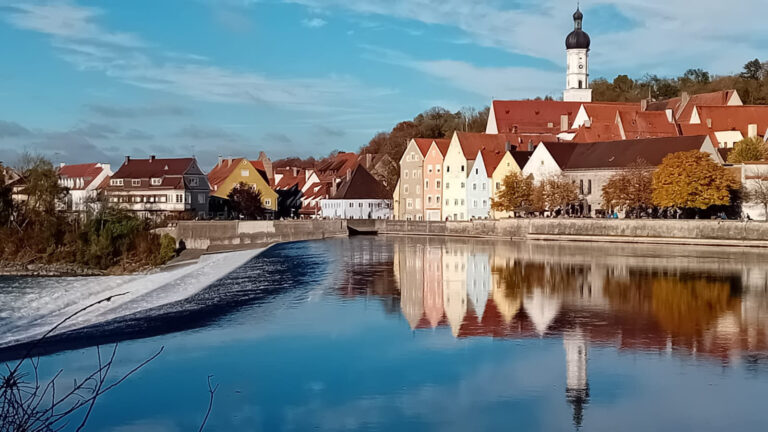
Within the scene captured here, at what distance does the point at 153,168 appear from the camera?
264 feet

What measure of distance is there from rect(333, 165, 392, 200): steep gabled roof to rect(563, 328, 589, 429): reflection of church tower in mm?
64729

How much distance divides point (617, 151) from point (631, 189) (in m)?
8.24

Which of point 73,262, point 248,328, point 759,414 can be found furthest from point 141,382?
point 73,262

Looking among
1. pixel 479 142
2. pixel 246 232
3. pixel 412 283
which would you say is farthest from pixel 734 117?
pixel 412 283

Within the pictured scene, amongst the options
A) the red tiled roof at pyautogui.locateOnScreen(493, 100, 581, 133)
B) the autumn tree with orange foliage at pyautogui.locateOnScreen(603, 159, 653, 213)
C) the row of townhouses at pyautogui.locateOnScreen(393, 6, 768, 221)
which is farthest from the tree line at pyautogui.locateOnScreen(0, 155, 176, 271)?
the red tiled roof at pyautogui.locateOnScreen(493, 100, 581, 133)

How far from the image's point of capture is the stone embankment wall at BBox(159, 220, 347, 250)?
6375 cm

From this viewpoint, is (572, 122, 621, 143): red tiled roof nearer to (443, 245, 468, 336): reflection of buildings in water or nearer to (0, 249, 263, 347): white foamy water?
(443, 245, 468, 336): reflection of buildings in water

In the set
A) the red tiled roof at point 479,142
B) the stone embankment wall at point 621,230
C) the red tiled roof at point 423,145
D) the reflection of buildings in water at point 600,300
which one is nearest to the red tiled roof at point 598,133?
the red tiled roof at point 479,142

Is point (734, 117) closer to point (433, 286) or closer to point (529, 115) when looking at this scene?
point (529, 115)

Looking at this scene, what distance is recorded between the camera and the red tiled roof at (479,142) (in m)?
81.1

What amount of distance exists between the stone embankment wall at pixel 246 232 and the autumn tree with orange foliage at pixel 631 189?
22.8 meters

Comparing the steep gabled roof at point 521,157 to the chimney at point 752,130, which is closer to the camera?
the steep gabled roof at point 521,157

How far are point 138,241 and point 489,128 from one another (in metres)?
55.5

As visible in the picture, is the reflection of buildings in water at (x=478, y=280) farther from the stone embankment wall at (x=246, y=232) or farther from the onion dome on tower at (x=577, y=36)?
the onion dome on tower at (x=577, y=36)
